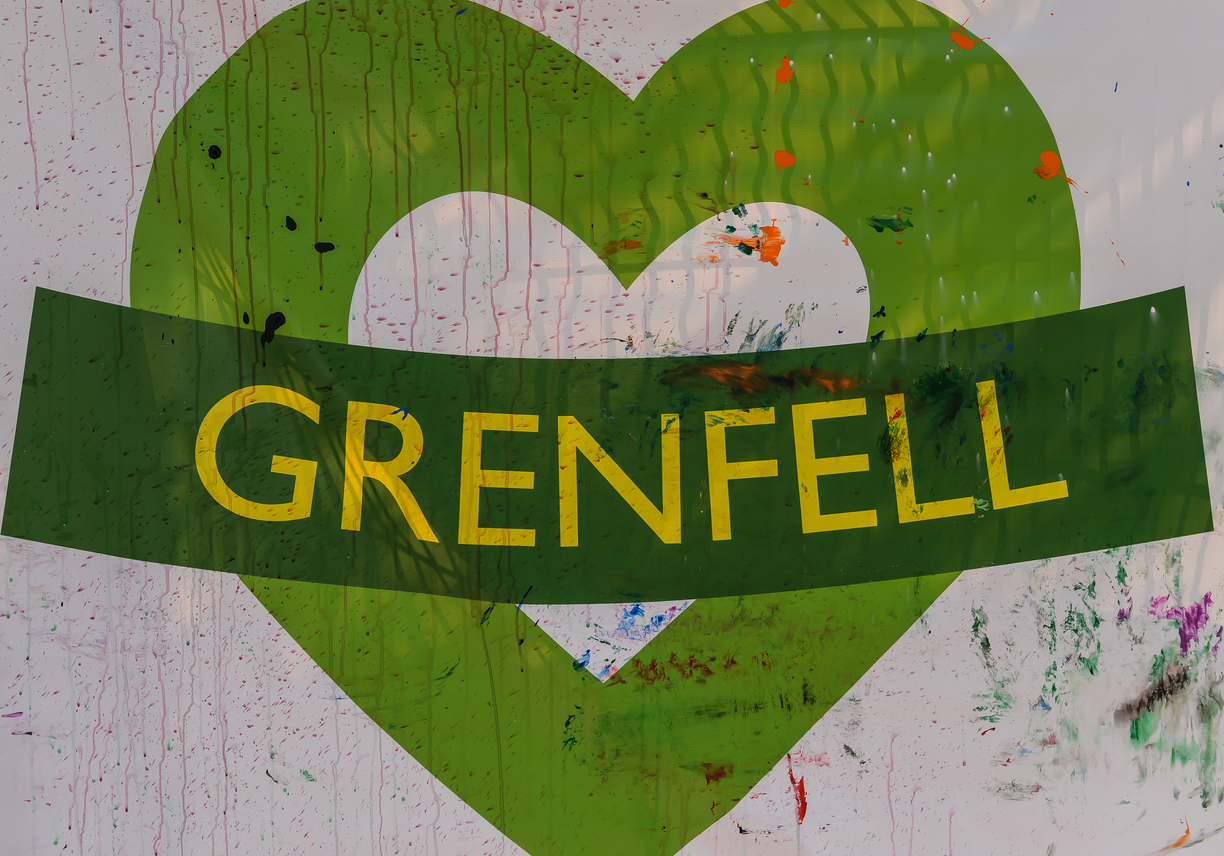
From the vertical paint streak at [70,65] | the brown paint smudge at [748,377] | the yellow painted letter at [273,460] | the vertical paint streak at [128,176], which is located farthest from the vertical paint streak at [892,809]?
the vertical paint streak at [70,65]

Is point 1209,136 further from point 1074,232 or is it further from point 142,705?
point 142,705

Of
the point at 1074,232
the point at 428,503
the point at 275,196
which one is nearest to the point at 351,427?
the point at 428,503

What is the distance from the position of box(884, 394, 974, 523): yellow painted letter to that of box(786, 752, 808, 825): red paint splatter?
1.00 feet

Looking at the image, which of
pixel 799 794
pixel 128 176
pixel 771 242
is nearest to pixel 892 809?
pixel 799 794

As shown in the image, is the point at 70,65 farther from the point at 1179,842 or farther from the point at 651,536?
the point at 1179,842

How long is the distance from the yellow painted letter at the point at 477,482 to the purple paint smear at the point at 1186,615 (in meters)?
0.72

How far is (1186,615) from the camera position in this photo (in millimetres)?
790

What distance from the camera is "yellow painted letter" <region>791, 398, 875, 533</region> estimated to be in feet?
2.51

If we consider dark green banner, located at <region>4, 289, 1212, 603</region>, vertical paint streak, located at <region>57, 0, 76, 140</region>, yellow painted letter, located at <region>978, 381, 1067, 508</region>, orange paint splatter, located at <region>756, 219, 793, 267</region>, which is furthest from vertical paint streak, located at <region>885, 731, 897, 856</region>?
vertical paint streak, located at <region>57, 0, 76, 140</region>

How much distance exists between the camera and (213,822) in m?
0.75

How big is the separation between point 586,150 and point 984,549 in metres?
0.62

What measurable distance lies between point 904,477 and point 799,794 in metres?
0.37

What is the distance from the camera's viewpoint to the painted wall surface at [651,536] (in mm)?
734

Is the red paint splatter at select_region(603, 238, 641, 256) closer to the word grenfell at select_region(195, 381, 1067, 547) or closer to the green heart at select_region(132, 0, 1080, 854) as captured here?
the green heart at select_region(132, 0, 1080, 854)
